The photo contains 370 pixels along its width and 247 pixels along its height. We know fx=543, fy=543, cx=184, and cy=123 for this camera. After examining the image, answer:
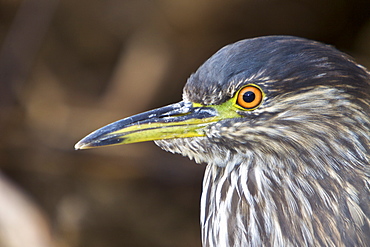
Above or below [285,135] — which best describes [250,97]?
above

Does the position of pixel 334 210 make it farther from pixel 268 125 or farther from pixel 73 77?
pixel 73 77

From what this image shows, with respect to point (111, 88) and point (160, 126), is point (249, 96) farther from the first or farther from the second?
point (111, 88)

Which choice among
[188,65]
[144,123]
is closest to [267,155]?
[144,123]

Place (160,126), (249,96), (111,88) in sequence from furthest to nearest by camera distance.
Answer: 1. (111,88)
2. (160,126)
3. (249,96)

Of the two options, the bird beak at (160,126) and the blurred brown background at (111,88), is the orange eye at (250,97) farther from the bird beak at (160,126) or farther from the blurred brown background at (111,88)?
the blurred brown background at (111,88)

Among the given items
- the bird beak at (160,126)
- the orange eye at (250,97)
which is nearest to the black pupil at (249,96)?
the orange eye at (250,97)

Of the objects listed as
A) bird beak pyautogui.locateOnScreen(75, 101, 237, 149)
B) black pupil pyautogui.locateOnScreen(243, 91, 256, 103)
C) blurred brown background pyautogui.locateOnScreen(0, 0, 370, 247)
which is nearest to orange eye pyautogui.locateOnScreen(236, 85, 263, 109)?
black pupil pyautogui.locateOnScreen(243, 91, 256, 103)

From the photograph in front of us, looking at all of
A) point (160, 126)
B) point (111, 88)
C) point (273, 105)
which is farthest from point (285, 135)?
point (111, 88)
